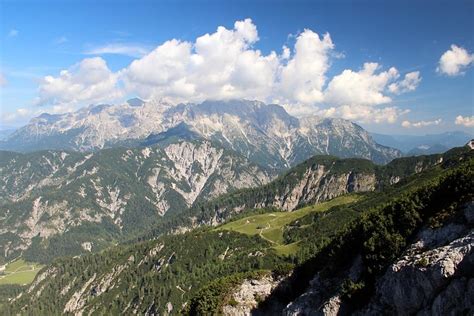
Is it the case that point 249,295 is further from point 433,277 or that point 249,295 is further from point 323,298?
point 433,277

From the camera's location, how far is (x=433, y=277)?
5459 cm

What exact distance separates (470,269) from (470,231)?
20.1 ft

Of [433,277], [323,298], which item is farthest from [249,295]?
[433,277]

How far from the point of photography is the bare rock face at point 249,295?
95.4 meters

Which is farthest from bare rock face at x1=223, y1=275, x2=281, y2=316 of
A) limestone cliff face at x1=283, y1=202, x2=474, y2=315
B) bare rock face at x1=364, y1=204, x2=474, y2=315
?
bare rock face at x1=364, y1=204, x2=474, y2=315

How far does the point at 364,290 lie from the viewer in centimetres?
6788

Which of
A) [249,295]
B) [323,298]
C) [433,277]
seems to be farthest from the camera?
[249,295]

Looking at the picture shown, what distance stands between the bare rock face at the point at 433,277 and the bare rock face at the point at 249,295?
37.2 metres

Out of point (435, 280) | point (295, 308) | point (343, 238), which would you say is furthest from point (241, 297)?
point (435, 280)

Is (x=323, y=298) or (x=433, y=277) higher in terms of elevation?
(x=433, y=277)

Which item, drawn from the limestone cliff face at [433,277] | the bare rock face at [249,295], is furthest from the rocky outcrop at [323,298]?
the bare rock face at [249,295]

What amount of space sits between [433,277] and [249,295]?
2039 inches

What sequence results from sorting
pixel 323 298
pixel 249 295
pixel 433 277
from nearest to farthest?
pixel 433 277, pixel 323 298, pixel 249 295

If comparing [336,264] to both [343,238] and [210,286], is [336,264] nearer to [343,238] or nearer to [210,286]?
[343,238]
